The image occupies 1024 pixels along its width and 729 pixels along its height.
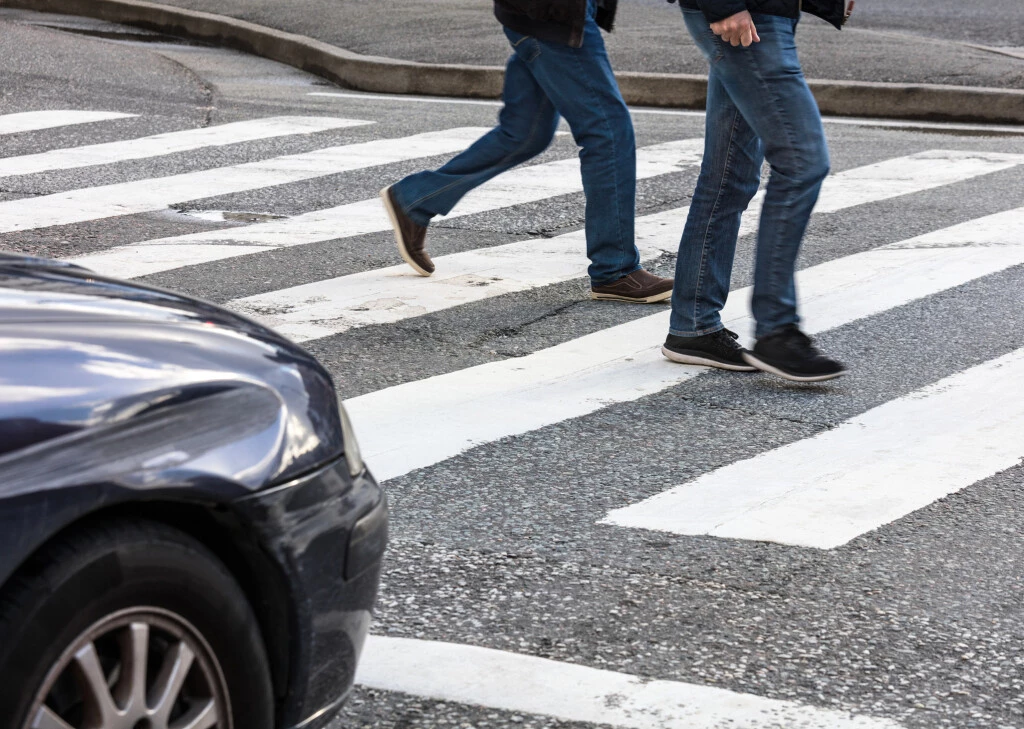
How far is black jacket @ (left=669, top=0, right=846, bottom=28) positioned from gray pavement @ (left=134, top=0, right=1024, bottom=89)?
22.6 feet

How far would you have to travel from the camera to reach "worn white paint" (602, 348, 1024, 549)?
152 inches

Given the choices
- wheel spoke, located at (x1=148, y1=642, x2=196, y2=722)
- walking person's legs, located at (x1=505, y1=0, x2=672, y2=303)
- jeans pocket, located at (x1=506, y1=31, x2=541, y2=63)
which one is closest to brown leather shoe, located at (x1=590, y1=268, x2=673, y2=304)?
walking person's legs, located at (x1=505, y1=0, x2=672, y2=303)

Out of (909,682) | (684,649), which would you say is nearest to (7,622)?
(684,649)

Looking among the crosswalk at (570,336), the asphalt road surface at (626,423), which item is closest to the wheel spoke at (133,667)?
the asphalt road surface at (626,423)

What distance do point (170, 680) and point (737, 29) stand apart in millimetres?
3165

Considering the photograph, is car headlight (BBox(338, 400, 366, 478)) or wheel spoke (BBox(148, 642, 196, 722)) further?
car headlight (BBox(338, 400, 366, 478))

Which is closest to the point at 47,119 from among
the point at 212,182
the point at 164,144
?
the point at 164,144

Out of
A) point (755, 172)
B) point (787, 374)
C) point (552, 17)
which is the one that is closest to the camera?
point (787, 374)

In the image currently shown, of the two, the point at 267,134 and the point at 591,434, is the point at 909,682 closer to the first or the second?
the point at 591,434

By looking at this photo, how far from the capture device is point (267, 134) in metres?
9.79

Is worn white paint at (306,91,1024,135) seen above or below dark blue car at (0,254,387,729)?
below

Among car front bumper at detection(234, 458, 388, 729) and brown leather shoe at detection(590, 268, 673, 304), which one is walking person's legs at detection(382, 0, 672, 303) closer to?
brown leather shoe at detection(590, 268, 673, 304)

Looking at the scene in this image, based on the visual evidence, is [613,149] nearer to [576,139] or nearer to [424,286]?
[576,139]

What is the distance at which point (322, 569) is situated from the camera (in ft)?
7.93
